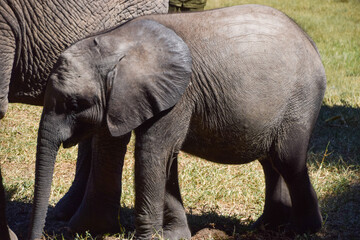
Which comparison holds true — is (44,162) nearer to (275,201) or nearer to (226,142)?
(226,142)

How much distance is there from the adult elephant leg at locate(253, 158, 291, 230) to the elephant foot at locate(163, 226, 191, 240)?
22.6 inches

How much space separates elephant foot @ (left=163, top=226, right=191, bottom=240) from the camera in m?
3.75

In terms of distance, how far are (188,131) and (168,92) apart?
330 millimetres

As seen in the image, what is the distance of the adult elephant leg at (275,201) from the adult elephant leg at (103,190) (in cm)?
103

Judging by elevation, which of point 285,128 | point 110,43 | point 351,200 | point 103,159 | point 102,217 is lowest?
point 351,200

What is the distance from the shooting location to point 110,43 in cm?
325

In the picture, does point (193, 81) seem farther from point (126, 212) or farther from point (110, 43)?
point (126, 212)

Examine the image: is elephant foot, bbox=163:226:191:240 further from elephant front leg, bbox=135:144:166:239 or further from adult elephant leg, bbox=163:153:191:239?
elephant front leg, bbox=135:144:166:239

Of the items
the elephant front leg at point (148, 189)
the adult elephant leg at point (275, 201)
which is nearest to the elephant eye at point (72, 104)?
the elephant front leg at point (148, 189)

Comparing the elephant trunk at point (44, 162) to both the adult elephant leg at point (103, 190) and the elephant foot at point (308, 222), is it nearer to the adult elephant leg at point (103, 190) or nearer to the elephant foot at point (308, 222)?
the adult elephant leg at point (103, 190)

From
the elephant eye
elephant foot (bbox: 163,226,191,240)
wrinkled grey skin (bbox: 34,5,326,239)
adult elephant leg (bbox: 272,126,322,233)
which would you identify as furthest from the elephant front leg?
adult elephant leg (bbox: 272,126,322,233)

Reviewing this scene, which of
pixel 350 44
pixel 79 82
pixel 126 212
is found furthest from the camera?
pixel 350 44

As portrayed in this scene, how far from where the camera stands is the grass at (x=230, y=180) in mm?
4244

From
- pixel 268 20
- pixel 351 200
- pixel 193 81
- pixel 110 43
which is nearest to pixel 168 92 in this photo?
pixel 193 81
